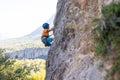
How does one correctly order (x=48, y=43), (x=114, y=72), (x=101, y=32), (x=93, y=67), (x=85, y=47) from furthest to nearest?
1. (x=48, y=43)
2. (x=85, y=47)
3. (x=93, y=67)
4. (x=101, y=32)
5. (x=114, y=72)

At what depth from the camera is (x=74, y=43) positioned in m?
11.8

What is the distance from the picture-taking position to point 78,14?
12281 millimetres

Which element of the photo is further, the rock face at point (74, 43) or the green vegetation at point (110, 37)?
the rock face at point (74, 43)

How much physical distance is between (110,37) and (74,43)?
3343 millimetres

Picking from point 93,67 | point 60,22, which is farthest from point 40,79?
point 93,67

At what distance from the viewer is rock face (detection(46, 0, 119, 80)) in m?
10.4

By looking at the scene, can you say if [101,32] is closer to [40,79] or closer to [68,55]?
[68,55]

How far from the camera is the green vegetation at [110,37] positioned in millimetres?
8227

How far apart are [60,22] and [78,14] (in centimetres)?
155

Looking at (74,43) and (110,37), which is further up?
(110,37)

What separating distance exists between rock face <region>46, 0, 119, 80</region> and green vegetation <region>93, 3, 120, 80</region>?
0.50m

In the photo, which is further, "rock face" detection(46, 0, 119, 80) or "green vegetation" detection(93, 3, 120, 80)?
"rock face" detection(46, 0, 119, 80)

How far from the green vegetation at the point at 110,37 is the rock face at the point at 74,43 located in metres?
0.50

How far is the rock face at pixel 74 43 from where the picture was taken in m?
10.4
